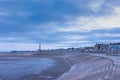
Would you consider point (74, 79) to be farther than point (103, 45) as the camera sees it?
No

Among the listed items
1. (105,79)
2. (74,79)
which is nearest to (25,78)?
(74,79)

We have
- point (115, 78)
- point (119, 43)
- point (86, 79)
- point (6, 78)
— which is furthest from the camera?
point (119, 43)

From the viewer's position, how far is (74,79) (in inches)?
992

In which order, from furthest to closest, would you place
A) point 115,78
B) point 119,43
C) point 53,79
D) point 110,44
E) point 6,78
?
1. point 110,44
2. point 119,43
3. point 6,78
4. point 53,79
5. point 115,78

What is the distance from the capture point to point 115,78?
2003cm

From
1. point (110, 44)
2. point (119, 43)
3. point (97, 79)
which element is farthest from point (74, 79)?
point (110, 44)

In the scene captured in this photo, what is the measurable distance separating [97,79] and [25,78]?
1250cm

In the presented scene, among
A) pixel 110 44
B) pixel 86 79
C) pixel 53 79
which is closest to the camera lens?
pixel 86 79

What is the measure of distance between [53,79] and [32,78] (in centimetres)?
269

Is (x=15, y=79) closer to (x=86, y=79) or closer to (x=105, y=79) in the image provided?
(x=86, y=79)

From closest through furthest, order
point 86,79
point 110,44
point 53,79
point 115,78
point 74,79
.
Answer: point 115,78 < point 86,79 < point 74,79 < point 53,79 < point 110,44

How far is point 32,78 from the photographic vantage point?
31.3 m

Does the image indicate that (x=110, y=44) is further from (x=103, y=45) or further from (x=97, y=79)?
(x=97, y=79)

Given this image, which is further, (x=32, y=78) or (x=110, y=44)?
(x=110, y=44)
